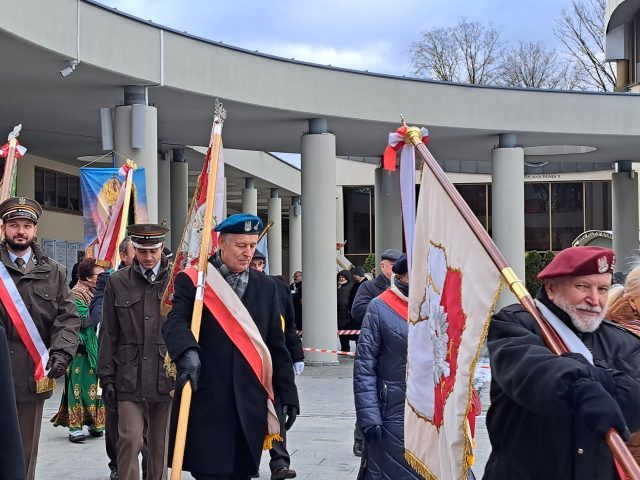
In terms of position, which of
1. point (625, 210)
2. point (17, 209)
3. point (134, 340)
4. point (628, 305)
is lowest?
point (134, 340)

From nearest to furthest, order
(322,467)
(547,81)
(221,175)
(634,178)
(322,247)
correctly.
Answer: (221,175)
(322,467)
(322,247)
(634,178)
(547,81)

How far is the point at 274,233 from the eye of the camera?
34344 millimetres

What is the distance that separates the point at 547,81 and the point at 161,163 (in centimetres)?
3200

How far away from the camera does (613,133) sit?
68.8ft

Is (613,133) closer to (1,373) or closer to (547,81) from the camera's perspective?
(1,373)

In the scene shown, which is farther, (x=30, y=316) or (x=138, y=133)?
(x=138, y=133)

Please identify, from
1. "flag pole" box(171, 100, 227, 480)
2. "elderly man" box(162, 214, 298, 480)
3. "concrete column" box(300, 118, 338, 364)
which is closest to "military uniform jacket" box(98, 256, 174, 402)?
"flag pole" box(171, 100, 227, 480)

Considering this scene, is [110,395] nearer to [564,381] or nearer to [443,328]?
[443,328]

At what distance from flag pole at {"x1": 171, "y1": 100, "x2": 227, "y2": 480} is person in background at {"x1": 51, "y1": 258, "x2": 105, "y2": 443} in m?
3.94

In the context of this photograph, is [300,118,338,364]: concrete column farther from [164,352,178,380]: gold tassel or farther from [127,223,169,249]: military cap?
[164,352,178,380]: gold tassel

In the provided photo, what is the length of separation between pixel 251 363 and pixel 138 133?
31.4 ft

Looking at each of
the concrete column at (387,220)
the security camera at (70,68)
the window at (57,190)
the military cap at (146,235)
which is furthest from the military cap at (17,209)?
the concrete column at (387,220)

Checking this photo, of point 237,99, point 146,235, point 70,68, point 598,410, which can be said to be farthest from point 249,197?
point 598,410

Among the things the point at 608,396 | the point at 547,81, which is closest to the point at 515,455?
the point at 608,396
